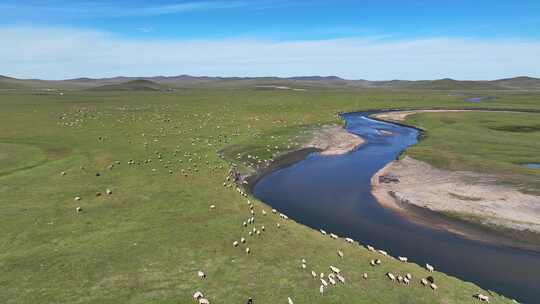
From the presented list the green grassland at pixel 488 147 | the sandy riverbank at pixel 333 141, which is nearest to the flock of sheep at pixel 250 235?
the sandy riverbank at pixel 333 141

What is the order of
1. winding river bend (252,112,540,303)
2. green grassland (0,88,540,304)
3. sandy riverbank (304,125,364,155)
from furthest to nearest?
sandy riverbank (304,125,364,155) → winding river bend (252,112,540,303) → green grassland (0,88,540,304)

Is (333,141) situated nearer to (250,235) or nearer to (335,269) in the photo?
(250,235)

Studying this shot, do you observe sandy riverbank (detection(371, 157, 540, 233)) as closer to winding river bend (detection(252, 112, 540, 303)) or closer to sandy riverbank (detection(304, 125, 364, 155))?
winding river bend (detection(252, 112, 540, 303))

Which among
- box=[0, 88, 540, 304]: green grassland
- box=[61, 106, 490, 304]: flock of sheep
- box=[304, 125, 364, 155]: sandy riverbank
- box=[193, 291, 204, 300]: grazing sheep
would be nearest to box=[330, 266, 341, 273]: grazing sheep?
box=[61, 106, 490, 304]: flock of sheep

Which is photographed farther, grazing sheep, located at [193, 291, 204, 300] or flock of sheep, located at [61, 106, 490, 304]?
flock of sheep, located at [61, 106, 490, 304]

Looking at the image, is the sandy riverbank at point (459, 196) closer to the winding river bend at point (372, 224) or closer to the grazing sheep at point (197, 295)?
the winding river bend at point (372, 224)
